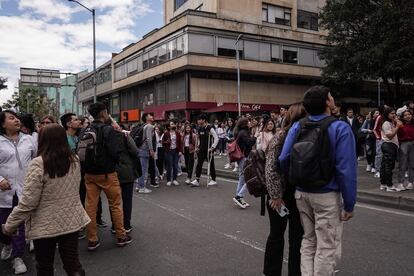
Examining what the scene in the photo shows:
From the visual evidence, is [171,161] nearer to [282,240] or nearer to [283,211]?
[282,240]

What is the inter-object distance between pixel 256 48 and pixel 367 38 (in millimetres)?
10326

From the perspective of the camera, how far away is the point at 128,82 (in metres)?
43.2

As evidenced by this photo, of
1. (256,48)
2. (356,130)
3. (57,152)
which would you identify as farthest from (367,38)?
(57,152)

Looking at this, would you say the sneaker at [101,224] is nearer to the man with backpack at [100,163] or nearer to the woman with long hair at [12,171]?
the man with backpack at [100,163]

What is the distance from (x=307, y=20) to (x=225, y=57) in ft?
42.5

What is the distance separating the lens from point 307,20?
136 ft

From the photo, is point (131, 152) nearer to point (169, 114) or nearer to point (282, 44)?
point (169, 114)

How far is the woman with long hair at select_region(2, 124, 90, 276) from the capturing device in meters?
3.32

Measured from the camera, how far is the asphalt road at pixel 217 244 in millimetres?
4453

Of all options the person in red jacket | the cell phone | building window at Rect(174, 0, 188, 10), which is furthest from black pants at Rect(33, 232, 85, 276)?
building window at Rect(174, 0, 188, 10)

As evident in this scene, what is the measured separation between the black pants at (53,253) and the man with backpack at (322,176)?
1972 millimetres

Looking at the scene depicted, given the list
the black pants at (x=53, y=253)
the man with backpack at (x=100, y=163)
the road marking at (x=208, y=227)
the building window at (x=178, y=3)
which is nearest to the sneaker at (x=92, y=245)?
the man with backpack at (x=100, y=163)

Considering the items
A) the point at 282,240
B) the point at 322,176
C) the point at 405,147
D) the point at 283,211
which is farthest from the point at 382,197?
the point at 322,176

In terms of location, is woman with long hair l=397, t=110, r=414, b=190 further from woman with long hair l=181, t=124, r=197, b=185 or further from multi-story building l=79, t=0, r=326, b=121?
multi-story building l=79, t=0, r=326, b=121
